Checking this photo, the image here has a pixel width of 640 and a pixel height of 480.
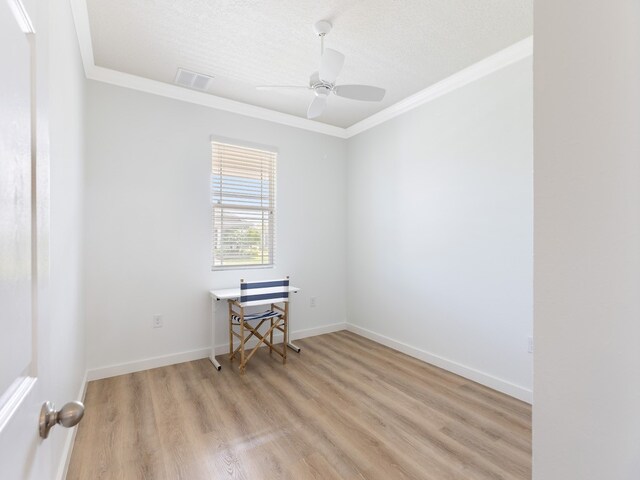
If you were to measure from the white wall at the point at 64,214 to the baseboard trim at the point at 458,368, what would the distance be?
9.61ft

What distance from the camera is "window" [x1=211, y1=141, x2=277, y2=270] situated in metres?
3.48

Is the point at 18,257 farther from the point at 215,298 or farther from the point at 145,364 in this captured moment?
the point at 145,364

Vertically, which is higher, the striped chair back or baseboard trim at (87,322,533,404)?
the striped chair back

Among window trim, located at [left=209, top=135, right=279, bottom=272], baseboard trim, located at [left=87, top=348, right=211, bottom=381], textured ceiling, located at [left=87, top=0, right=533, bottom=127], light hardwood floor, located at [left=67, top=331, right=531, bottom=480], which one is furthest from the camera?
window trim, located at [left=209, top=135, right=279, bottom=272]

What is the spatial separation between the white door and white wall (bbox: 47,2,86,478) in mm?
758

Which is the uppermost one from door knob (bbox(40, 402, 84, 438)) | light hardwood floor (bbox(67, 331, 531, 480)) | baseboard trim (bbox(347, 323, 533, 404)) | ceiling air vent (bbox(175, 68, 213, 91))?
ceiling air vent (bbox(175, 68, 213, 91))

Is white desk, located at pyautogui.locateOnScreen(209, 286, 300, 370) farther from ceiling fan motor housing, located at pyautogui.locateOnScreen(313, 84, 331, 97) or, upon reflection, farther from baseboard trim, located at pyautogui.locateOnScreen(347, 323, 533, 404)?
ceiling fan motor housing, located at pyautogui.locateOnScreen(313, 84, 331, 97)

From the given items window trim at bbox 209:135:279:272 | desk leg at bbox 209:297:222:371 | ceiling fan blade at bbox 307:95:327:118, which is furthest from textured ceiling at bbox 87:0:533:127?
desk leg at bbox 209:297:222:371

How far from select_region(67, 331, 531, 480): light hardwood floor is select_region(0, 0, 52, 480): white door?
1549 mm

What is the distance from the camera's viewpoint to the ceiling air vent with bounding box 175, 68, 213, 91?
9.52 ft

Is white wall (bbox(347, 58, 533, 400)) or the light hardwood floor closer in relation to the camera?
the light hardwood floor

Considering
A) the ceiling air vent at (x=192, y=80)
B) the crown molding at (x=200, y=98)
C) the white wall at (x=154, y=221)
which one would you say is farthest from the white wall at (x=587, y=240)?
the crown molding at (x=200, y=98)

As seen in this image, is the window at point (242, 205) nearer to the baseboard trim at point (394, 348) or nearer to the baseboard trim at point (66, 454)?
the baseboard trim at point (394, 348)

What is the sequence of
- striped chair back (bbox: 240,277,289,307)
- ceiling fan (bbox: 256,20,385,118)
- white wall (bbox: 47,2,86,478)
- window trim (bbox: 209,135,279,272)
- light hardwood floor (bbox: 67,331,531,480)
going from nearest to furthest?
1. white wall (bbox: 47,2,86,478)
2. light hardwood floor (bbox: 67,331,531,480)
3. ceiling fan (bbox: 256,20,385,118)
4. striped chair back (bbox: 240,277,289,307)
5. window trim (bbox: 209,135,279,272)
